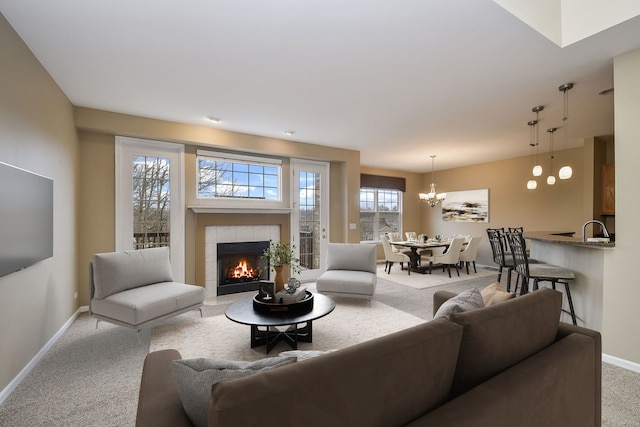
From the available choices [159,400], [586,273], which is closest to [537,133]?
[586,273]

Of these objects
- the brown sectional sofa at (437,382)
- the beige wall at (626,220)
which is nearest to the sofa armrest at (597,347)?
the brown sectional sofa at (437,382)

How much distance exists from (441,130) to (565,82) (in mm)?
1748

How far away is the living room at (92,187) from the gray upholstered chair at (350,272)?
143cm

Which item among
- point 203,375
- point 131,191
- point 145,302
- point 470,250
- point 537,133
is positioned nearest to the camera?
point 203,375

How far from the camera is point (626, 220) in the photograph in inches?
96.1

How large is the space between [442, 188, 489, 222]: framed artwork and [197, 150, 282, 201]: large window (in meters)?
5.16

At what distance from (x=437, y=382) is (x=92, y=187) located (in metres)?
4.68

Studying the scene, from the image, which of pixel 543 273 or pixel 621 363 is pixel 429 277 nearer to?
pixel 543 273

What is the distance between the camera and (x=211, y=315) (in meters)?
3.80

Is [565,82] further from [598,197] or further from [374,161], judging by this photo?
[374,161]

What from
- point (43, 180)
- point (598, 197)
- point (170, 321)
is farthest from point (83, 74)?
point (598, 197)

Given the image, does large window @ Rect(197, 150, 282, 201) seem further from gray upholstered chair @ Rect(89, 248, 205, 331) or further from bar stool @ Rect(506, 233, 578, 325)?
bar stool @ Rect(506, 233, 578, 325)

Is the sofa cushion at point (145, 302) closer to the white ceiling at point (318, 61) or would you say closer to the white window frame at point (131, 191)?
the white window frame at point (131, 191)

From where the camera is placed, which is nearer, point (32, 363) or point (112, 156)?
point (32, 363)
